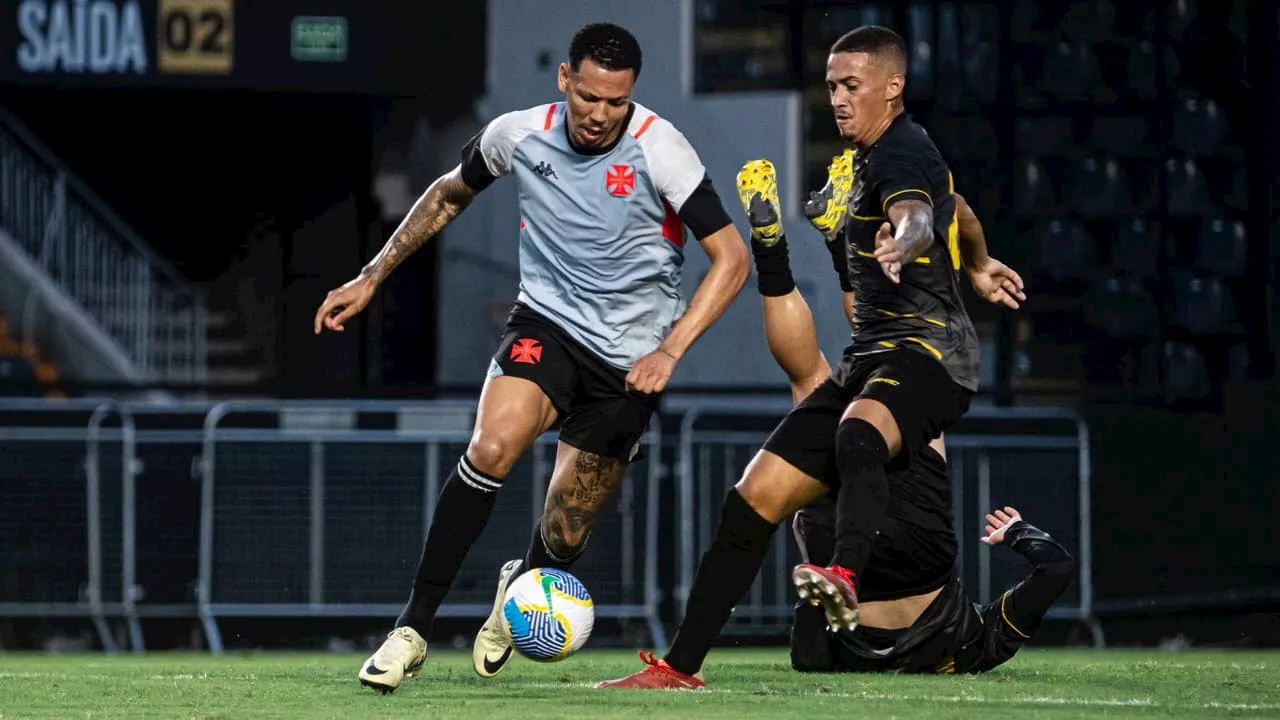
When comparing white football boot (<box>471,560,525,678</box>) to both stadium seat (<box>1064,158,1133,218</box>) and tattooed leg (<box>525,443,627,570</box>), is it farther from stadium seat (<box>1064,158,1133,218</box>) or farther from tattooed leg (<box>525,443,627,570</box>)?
stadium seat (<box>1064,158,1133,218</box>)

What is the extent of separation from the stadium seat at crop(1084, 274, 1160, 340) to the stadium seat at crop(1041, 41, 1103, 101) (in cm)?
114

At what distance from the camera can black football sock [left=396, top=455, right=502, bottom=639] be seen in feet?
20.9

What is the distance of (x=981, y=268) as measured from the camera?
6.67 m

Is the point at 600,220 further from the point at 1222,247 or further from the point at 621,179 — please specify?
the point at 1222,247

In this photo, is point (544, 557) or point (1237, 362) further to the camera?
point (1237, 362)

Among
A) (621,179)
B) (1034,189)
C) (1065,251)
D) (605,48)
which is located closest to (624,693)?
(621,179)

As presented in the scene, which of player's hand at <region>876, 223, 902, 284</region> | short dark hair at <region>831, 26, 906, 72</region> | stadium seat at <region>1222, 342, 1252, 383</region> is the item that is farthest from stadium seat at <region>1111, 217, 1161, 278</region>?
player's hand at <region>876, 223, 902, 284</region>

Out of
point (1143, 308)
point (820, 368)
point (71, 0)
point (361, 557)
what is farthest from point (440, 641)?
point (71, 0)

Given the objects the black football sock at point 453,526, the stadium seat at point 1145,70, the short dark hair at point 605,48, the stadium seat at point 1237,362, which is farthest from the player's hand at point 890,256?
the stadium seat at point 1145,70

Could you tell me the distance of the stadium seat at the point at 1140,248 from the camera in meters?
12.3

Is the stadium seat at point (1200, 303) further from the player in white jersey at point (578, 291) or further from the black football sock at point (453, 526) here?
the black football sock at point (453, 526)

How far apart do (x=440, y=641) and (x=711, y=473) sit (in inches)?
64.0

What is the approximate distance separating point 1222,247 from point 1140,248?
0.48 metres

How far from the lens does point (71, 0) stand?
Answer: 1441cm
